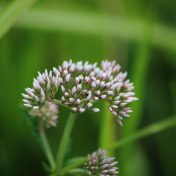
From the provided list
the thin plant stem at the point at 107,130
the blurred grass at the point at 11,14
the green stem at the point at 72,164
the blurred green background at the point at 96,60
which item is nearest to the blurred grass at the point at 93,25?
the blurred green background at the point at 96,60

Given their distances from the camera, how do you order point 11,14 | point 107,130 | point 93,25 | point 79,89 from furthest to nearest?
point 93,25
point 107,130
point 11,14
point 79,89

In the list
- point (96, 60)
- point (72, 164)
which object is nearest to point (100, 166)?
point (72, 164)

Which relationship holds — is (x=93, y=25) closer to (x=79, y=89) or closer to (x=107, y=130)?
(x=107, y=130)

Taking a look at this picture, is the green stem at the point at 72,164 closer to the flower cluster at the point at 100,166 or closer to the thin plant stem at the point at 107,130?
the flower cluster at the point at 100,166

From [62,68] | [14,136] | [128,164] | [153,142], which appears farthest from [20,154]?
[62,68]

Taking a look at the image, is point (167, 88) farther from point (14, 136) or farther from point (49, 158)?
point (49, 158)

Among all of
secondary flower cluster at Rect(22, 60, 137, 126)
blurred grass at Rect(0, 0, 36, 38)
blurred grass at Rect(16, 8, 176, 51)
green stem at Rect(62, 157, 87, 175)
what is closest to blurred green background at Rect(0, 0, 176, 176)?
blurred grass at Rect(16, 8, 176, 51)
